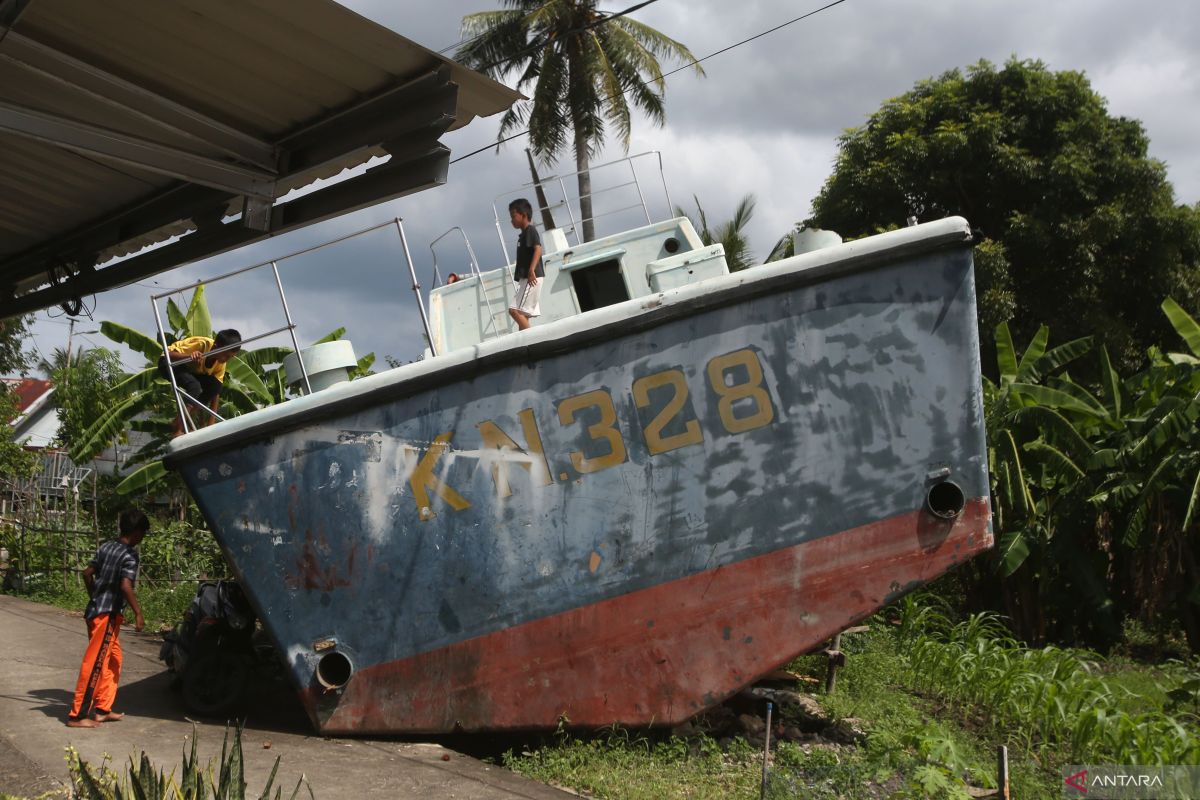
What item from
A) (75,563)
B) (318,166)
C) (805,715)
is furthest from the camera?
(75,563)

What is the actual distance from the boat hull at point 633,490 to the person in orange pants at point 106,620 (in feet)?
2.49

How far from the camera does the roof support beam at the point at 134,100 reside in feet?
14.8

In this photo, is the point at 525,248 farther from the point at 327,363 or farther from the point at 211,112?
the point at 211,112

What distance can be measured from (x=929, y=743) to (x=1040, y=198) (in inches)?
603

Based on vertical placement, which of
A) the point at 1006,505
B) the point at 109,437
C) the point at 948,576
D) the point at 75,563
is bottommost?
the point at 948,576

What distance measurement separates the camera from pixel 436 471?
227 inches

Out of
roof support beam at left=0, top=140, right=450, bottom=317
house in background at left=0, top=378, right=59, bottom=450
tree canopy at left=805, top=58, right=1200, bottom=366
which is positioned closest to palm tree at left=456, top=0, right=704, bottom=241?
tree canopy at left=805, top=58, right=1200, bottom=366

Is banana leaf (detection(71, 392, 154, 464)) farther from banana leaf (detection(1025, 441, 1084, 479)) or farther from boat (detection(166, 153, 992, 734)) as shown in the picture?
banana leaf (detection(1025, 441, 1084, 479))

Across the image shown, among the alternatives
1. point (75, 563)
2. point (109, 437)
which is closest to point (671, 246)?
point (109, 437)

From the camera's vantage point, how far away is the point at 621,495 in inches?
223

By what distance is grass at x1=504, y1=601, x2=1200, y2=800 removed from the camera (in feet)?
15.7

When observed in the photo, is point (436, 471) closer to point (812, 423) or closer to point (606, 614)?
point (606, 614)

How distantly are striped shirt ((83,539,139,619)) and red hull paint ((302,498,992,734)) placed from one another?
207cm

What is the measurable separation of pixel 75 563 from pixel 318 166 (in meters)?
9.21
